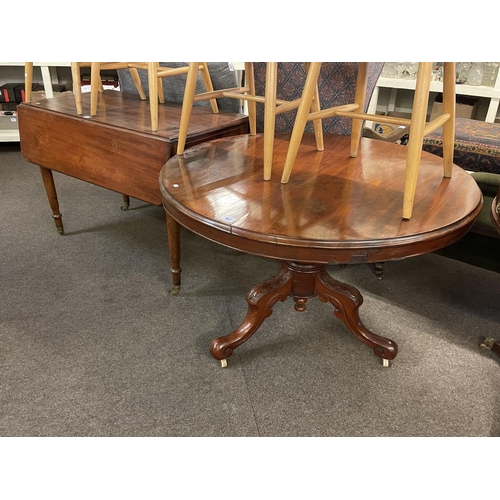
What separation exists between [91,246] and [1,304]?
19.9 inches

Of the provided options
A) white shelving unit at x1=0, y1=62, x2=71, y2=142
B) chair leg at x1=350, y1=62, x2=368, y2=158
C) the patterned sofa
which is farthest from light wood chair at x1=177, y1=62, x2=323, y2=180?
white shelving unit at x1=0, y1=62, x2=71, y2=142

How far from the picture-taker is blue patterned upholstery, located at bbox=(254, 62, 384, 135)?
5.72ft

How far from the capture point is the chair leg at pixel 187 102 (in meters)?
1.42

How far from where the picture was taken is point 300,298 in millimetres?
1401

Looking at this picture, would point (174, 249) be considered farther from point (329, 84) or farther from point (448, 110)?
point (448, 110)

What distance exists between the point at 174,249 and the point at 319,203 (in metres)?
0.71

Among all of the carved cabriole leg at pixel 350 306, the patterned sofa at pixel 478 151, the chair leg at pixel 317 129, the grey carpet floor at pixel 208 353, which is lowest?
the grey carpet floor at pixel 208 353

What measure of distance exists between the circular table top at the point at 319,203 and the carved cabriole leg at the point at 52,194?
2.88 ft

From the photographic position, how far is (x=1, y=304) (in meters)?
1.70

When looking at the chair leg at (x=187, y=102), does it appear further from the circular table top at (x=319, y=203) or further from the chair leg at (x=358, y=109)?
the chair leg at (x=358, y=109)

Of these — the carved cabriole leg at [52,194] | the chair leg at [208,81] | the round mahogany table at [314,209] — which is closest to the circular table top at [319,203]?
the round mahogany table at [314,209]

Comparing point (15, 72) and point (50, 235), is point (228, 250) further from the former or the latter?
point (15, 72)
